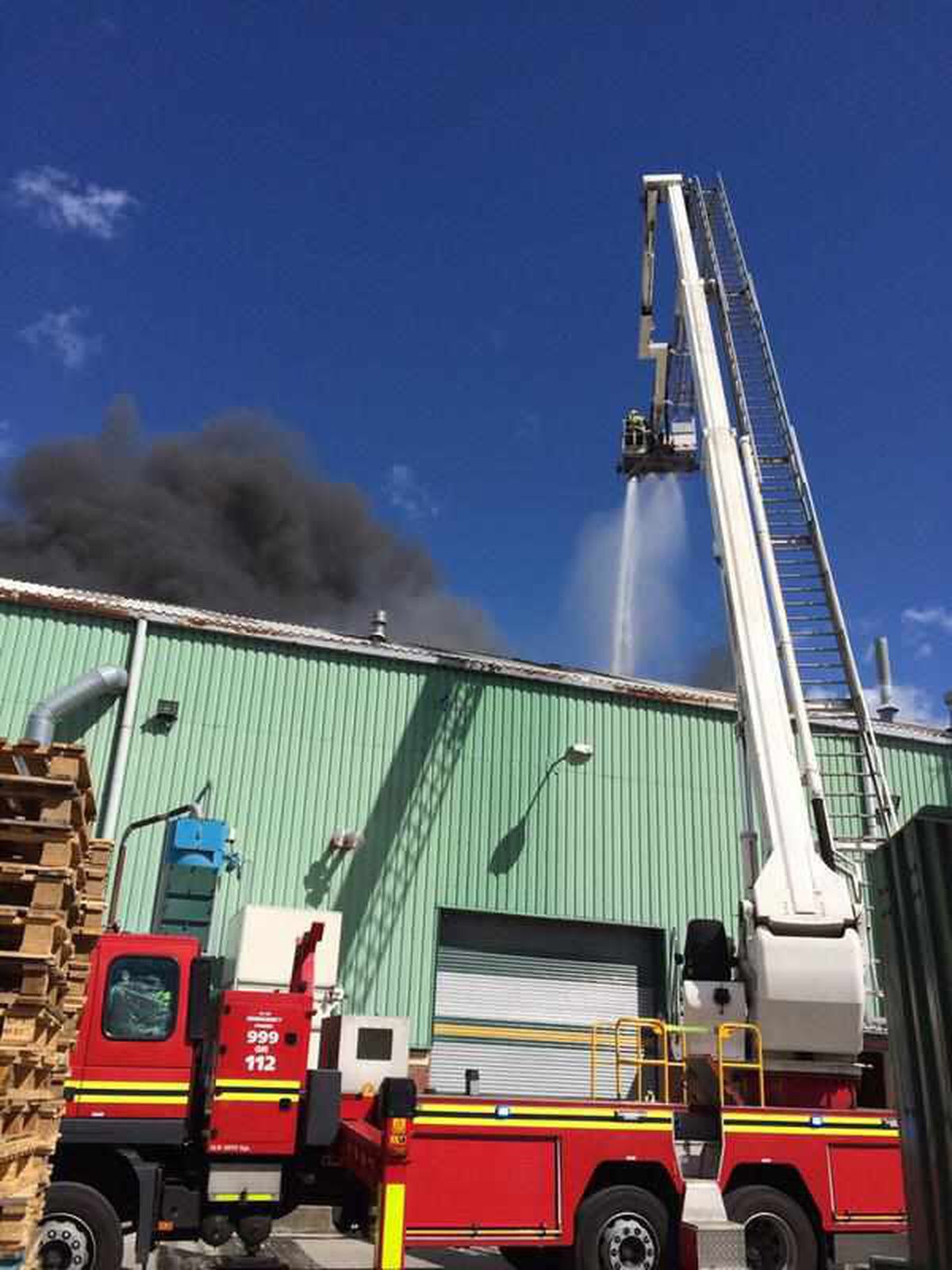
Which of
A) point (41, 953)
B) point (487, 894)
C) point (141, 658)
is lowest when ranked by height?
point (41, 953)

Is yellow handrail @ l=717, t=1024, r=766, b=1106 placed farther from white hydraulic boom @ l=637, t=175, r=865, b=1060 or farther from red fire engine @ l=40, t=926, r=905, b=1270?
red fire engine @ l=40, t=926, r=905, b=1270

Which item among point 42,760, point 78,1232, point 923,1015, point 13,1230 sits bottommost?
point 78,1232

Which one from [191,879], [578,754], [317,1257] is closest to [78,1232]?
[317,1257]

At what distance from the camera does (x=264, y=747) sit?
19391 millimetres

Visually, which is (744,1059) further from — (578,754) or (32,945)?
(578,754)

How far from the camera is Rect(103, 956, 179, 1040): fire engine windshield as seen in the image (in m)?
10.2

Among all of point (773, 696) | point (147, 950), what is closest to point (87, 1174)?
point (147, 950)

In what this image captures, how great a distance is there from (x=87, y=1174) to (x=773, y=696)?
9469 mm

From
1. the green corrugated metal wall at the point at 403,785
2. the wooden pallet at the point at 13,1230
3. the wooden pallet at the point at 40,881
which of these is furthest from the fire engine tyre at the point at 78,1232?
the green corrugated metal wall at the point at 403,785

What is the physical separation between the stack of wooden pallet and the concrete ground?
18.2 ft

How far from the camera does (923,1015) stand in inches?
218

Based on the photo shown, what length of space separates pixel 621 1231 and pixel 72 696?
40.2 ft

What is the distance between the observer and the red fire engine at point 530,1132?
9.83m

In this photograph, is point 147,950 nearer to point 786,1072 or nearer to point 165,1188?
point 165,1188
